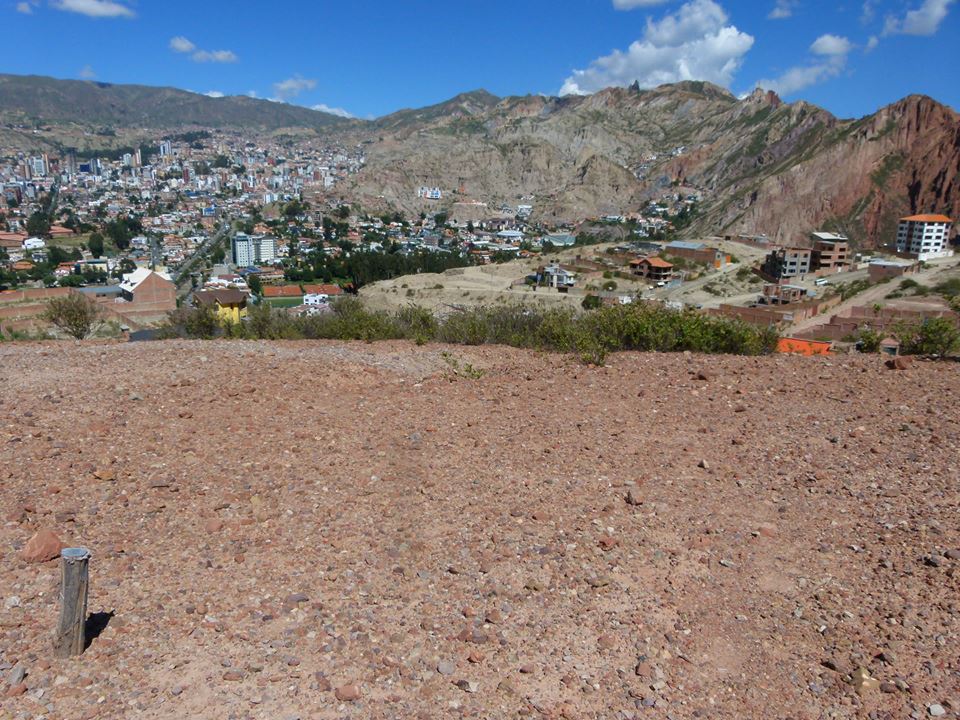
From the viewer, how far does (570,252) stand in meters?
57.2

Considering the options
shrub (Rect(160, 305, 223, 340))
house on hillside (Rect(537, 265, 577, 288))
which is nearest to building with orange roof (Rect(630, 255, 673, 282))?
A: house on hillside (Rect(537, 265, 577, 288))

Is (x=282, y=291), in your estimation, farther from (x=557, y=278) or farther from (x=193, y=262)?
(x=193, y=262)

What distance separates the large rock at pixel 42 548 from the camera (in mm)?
3744

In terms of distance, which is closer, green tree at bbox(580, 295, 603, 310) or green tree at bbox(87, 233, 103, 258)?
green tree at bbox(580, 295, 603, 310)

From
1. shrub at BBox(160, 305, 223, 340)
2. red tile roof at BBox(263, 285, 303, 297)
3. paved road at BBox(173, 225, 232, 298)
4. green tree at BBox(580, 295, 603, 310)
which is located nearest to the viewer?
shrub at BBox(160, 305, 223, 340)

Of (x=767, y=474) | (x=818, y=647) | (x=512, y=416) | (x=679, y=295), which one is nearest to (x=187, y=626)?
(x=818, y=647)

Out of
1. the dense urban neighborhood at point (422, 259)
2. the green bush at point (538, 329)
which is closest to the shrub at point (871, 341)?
the dense urban neighborhood at point (422, 259)

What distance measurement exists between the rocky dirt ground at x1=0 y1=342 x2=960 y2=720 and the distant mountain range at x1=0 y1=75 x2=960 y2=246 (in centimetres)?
6806

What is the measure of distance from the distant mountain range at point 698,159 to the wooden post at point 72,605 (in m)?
72.0

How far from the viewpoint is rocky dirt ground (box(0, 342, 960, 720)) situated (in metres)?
→ 3.00

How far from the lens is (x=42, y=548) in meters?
3.78

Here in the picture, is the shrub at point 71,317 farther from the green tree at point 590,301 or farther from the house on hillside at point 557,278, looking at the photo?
the house on hillside at point 557,278

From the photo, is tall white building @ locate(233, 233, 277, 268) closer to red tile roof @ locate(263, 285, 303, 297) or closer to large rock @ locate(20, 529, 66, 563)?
red tile roof @ locate(263, 285, 303, 297)

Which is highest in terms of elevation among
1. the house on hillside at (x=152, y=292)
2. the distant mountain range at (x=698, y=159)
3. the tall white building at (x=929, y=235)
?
the distant mountain range at (x=698, y=159)
